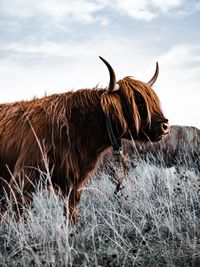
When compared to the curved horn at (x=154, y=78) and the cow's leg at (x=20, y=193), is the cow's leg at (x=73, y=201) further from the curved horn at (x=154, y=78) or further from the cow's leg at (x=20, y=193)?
the curved horn at (x=154, y=78)

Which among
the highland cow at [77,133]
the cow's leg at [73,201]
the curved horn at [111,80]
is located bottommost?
the cow's leg at [73,201]

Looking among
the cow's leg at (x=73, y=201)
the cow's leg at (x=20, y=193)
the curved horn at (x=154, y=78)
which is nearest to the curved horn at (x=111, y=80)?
the curved horn at (x=154, y=78)

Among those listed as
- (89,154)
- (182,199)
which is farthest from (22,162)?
(182,199)

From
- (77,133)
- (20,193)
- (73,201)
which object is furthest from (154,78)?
(20,193)

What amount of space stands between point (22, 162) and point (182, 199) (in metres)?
1.89

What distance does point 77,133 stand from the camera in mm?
4605

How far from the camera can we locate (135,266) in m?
3.33

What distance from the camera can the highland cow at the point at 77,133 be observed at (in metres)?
4.54

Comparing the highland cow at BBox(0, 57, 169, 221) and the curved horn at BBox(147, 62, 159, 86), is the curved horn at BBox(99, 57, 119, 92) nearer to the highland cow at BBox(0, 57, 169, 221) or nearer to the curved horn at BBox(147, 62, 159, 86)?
the highland cow at BBox(0, 57, 169, 221)

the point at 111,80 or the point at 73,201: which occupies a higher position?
the point at 111,80

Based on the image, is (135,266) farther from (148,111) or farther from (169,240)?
(148,111)

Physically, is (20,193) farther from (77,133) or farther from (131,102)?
(131,102)

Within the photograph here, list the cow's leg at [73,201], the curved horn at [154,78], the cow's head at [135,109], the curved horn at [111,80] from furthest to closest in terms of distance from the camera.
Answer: the curved horn at [154,78] → the cow's leg at [73,201] → the cow's head at [135,109] → the curved horn at [111,80]

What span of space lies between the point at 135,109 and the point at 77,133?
0.57 meters
